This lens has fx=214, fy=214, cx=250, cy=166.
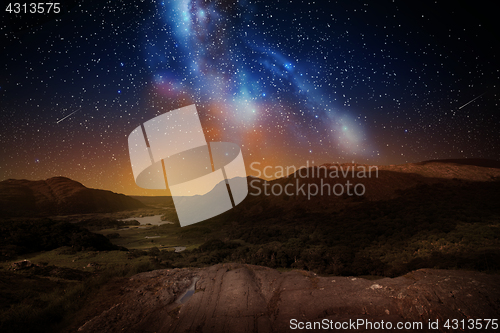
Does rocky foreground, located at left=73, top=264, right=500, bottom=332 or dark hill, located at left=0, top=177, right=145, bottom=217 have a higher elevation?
rocky foreground, located at left=73, top=264, right=500, bottom=332

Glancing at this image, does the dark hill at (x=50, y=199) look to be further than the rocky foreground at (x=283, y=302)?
Yes

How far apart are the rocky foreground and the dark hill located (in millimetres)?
86179

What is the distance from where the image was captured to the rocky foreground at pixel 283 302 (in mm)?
4738

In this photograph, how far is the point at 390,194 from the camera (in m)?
43.1

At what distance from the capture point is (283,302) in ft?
19.7

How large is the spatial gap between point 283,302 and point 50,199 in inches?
4287

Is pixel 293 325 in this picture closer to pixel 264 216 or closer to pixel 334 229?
pixel 334 229

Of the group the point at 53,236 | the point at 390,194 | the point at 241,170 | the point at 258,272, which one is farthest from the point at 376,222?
the point at 53,236

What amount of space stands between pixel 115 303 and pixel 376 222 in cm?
3212

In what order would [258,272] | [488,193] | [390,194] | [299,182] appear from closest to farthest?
[258,272]
[488,193]
[390,194]
[299,182]

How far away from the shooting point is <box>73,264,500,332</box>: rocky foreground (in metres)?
4.74

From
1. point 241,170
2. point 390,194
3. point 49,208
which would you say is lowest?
point 49,208

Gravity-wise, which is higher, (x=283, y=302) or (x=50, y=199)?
(x=283, y=302)

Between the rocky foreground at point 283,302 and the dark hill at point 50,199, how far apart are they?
86.2 m
